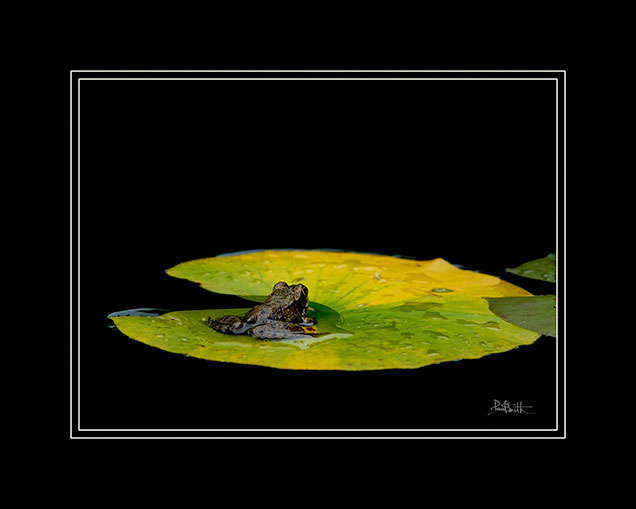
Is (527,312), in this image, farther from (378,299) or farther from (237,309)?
(237,309)

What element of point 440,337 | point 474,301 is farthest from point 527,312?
point 440,337

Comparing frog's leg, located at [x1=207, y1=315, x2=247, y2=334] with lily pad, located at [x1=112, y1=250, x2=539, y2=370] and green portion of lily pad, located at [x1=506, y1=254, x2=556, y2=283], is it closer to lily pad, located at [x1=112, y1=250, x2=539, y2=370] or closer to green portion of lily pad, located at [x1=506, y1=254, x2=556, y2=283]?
lily pad, located at [x1=112, y1=250, x2=539, y2=370]

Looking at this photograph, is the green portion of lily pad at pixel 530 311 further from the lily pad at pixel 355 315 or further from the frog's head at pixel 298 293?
the frog's head at pixel 298 293

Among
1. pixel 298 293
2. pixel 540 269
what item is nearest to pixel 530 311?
pixel 540 269

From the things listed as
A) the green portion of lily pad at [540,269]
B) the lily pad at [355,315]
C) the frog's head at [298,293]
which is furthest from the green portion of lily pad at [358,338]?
the green portion of lily pad at [540,269]

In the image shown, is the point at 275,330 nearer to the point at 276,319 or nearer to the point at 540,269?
the point at 276,319
